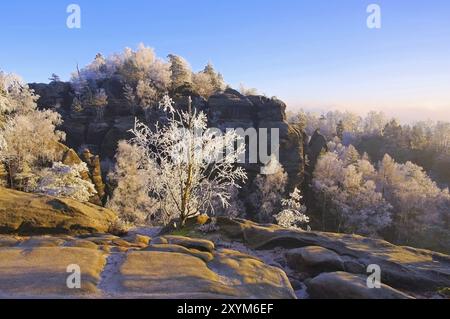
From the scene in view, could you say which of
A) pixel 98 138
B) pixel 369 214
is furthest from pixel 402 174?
pixel 98 138

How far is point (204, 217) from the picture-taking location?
1855 centimetres

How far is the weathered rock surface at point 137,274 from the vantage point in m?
7.20

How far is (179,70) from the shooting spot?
10425 cm

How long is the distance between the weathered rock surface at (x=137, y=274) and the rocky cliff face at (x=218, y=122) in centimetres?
6136

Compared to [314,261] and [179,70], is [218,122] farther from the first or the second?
[314,261]

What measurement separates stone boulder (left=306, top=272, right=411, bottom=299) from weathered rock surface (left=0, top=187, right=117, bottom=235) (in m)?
10.8

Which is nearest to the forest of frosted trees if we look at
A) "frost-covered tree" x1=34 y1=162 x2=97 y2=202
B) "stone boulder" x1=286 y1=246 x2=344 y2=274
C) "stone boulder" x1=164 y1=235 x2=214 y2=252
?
"frost-covered tree" x1=34 y1=162 x2=97 y2=202

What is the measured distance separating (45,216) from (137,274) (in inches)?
366

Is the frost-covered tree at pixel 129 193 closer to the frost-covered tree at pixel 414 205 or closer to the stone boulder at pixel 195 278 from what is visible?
the stone boulder at pixel 195 278

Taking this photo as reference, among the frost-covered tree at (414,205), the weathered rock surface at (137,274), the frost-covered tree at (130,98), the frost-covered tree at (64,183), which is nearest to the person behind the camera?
the weathered rock surface at (137,274)

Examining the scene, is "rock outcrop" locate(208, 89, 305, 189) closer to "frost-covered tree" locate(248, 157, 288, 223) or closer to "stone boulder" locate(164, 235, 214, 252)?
"frost-covered tree" locate(248, 157, 288, 223)

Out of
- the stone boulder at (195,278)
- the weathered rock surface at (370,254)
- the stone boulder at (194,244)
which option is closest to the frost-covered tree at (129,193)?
the weathered rock surface at (370,254)

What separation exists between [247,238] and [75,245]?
261 inches
